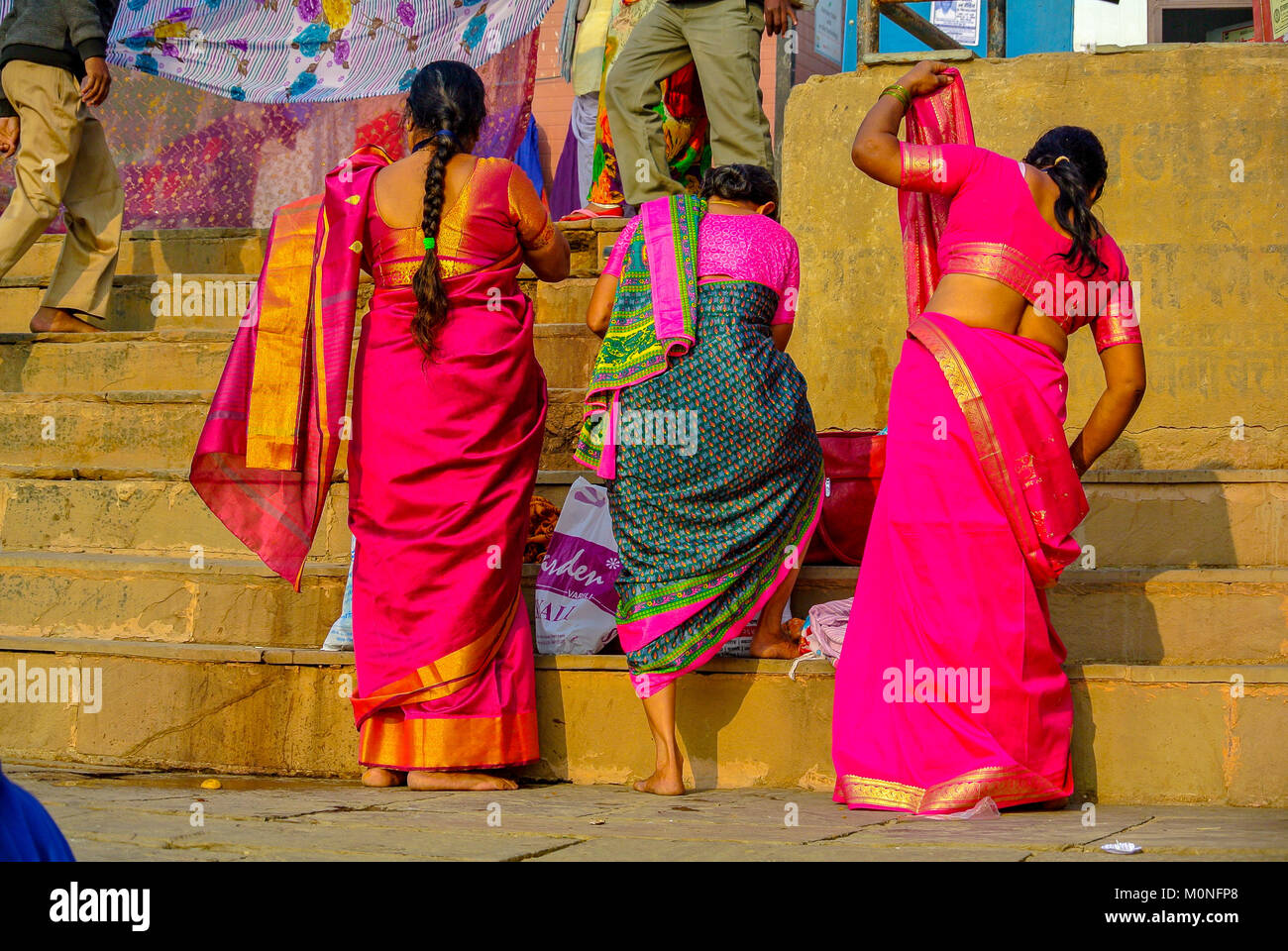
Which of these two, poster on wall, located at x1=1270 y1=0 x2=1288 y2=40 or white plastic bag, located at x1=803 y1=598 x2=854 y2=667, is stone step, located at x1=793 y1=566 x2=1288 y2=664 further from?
poster on wall, located at x1=1270 y1=0 x2=1288 y2=40

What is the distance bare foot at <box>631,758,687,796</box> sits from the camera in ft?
13.4

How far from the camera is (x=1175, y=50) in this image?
5750mm

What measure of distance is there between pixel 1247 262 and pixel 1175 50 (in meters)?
0.90

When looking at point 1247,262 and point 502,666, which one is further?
point 1247,262

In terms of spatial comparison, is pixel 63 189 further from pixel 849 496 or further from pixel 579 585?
pixel 849 496

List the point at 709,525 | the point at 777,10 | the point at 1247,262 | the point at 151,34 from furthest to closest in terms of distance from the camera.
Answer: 1. the point at 151,34
2. the point at 777,10
3. the point at 1247,262
4. the point at 709,525

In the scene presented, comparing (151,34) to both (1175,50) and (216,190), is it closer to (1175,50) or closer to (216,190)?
(216,190)

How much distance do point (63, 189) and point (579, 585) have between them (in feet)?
12.1

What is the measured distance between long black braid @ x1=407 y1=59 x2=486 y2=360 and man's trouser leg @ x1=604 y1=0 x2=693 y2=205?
83.0 inches

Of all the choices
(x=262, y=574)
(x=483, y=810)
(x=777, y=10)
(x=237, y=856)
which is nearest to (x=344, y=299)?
(x=262, y=574)

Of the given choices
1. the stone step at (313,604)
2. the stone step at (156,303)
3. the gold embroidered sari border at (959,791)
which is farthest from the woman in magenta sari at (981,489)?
the stone step at (156,303)

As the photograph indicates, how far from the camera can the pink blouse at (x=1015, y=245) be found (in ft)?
13.0

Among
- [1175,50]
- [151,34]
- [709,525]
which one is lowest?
[709,525]

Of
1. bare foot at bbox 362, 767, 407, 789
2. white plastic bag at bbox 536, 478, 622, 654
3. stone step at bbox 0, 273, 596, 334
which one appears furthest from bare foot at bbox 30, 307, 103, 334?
bare foot at bbox 362, 767, 407, 789
